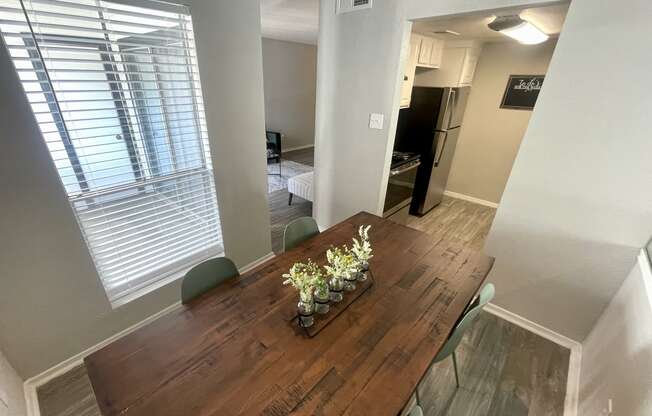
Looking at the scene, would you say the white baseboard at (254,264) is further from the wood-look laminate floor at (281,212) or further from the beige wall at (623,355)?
the beige wall at (623,355)

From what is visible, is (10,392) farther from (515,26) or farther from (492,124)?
(492,124)

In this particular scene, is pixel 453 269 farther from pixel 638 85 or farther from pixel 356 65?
pixel 356 65

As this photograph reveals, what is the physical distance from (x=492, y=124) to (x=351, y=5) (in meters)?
2.76

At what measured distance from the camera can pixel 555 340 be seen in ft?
6.68

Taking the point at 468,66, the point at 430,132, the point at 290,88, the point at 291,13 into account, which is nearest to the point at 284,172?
the point at 290,88

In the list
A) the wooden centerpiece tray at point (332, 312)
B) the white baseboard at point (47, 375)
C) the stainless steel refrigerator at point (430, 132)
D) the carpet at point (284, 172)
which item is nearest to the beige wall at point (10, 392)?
the white baseboard at point (47, 375)

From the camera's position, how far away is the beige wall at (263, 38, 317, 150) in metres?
6.23

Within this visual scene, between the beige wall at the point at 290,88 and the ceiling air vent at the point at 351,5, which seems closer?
the ceiling air vent at the point at 351,5

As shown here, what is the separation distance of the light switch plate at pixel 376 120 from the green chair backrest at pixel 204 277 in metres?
1.83

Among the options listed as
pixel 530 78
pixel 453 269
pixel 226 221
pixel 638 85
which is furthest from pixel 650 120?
pixel 226 221

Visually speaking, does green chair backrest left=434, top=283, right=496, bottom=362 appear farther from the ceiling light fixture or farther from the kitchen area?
the ceiling light fixture

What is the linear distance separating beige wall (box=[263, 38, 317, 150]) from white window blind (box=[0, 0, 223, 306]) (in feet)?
16.1

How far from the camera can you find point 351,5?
2350mm

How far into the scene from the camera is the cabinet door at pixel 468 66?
3.35 m
